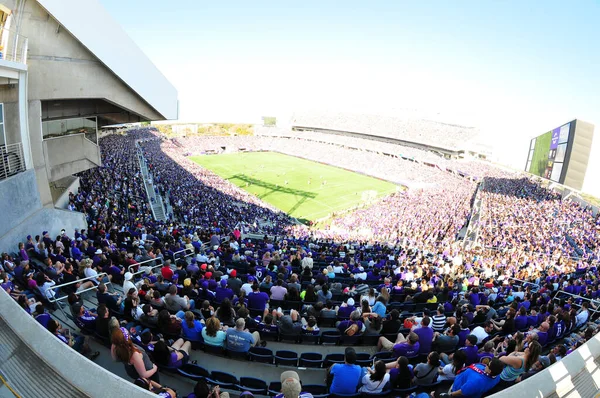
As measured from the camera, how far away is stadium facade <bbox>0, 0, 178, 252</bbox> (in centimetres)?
908

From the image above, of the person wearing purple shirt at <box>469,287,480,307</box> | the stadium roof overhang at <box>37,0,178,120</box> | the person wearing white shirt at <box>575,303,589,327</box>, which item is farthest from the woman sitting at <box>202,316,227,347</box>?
the stadium roof overhang at <box>37,0,178,120</box>

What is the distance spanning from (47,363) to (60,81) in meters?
10.3

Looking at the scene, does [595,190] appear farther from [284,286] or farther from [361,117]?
[361,117]

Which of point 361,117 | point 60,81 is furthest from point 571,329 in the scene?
point 361,117

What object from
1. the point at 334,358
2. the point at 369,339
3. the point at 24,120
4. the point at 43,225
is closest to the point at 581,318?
the point at 369,339

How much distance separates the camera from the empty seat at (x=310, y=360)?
16.4 feet

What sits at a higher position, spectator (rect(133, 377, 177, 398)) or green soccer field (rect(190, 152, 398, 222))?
spectator (rect(133, 377, 177, 398))

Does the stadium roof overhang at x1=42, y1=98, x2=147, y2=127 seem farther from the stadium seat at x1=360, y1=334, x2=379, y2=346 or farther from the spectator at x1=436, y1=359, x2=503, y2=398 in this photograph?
the spectator at x1=436, y1=359, x2=503, y2=398

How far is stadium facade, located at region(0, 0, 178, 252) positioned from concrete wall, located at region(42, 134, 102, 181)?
0.38 metres

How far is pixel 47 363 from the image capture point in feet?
12.9

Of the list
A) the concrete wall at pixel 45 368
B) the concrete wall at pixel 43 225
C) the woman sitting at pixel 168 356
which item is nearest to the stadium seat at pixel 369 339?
the woman sitting at pixel 168 356

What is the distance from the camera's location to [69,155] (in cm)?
1588

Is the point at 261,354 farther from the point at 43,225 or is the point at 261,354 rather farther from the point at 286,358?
the point at 43,225

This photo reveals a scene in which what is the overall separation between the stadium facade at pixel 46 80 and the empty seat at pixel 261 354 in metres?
7.73
